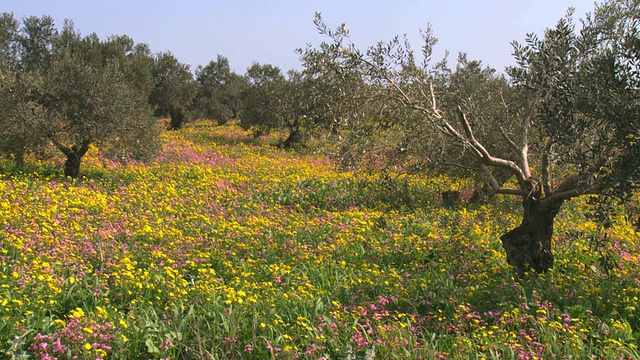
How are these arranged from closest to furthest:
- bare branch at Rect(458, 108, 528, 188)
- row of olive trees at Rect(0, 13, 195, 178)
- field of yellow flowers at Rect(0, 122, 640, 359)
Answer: field of yellow flowers at Rect(0, 122, 640, 359) → bare branch at Rect(458, 108, 528, 188) → row of olive trees at Rect(0, 13, 195, 178)

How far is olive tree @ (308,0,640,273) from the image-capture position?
18.1 feet

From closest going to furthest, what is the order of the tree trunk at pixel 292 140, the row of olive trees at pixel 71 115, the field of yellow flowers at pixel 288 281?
the field of yellow flowers at pixel 288 281 < the row of olive trees at pixel 71 115 < the tree trunk at pixel 292 140

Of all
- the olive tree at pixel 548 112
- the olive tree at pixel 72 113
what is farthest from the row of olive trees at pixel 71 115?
the olive tree at pixel 548 112

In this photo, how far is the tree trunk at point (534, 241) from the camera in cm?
802

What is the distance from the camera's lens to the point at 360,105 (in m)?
7.52

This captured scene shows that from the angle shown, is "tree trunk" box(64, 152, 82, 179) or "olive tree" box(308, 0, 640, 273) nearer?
"olive tree" box(308, 0, 640, 273)

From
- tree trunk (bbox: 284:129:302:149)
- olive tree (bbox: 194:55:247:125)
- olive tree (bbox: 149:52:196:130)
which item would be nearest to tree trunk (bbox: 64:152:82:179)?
tree trunk (bbox: 284:129:302:149)

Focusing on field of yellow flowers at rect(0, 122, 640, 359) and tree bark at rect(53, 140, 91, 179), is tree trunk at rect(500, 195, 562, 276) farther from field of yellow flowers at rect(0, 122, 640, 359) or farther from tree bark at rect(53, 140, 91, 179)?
tree bark at rect(53, 140, 91, 179)

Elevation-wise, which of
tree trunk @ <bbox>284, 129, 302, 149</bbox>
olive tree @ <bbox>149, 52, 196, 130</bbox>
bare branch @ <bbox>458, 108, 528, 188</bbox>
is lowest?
bare branch @ <bbox>458, 108, 528, 188</bbox>

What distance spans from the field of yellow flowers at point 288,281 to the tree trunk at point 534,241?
28 cm

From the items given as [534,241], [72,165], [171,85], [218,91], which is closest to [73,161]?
[72,165]

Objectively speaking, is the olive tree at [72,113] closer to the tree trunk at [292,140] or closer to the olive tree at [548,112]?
the olive tree at [548,112]

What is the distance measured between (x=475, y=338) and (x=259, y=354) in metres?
2.39

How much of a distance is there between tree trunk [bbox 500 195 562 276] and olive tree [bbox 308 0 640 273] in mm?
15
